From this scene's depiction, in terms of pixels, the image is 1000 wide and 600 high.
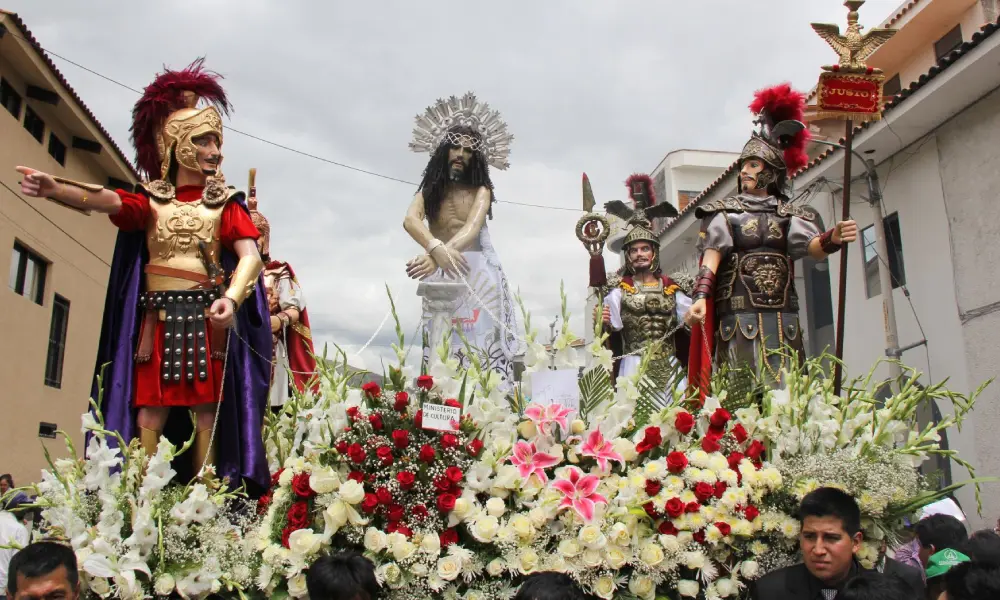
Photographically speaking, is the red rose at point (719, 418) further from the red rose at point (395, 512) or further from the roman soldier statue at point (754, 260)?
the roman soldier statue at point (754, 260)

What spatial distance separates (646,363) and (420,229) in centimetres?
346

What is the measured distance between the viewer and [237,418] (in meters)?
4.19

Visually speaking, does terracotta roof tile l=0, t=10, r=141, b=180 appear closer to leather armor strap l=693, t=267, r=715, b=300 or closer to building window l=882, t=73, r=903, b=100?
leather armor strap l=693, t=267, r=715, b=300

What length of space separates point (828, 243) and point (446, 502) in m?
3.46

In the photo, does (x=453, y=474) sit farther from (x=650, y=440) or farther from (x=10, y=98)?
(x=10, y=98)

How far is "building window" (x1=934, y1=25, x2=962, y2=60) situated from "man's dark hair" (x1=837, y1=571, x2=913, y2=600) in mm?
14730

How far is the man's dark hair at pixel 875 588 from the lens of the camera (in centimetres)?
261

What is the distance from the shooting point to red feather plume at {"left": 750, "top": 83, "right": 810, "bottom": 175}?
605 centimetres

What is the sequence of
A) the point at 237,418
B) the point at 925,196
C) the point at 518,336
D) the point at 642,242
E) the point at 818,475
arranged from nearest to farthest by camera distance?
the point at 818,475
the point at 237,418
the point at 518,336
the point at 642,242
the point at 925,196

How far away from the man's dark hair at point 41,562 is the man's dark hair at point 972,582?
11.0 feet

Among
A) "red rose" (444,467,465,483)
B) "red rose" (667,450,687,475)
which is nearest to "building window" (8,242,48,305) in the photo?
"red rose" (444,467,465,483)

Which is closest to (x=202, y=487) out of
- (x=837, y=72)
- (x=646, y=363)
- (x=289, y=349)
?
(x=646, y=363)

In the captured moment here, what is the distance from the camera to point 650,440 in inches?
132

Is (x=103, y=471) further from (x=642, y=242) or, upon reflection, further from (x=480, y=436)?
(x=642, y=242)
